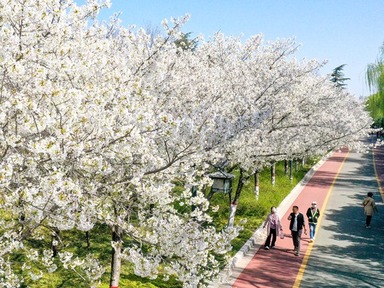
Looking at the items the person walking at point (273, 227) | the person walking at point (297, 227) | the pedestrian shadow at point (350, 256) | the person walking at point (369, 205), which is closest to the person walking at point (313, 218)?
the pedestrian shadow at point (350, 256)

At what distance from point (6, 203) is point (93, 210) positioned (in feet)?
3.67

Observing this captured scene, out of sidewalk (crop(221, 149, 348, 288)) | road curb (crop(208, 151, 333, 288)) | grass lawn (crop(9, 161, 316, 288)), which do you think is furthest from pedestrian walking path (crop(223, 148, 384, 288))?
grass lawn (crop(9, 161, 316, 288))

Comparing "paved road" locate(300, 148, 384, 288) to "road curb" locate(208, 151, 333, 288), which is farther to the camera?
"paved road" locate(300, 148, 384, 288)

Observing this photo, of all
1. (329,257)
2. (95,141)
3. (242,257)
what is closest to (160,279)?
(242,257)

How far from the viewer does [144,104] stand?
7.36m

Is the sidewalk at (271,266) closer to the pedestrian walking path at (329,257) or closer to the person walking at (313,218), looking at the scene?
the pedestrian walking path at (329,257)

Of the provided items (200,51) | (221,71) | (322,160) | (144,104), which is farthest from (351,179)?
(144,104)

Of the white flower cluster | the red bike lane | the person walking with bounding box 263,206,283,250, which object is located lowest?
the red bike lane

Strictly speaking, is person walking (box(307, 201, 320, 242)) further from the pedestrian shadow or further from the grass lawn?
the grass lawn

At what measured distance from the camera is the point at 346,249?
47.5ft

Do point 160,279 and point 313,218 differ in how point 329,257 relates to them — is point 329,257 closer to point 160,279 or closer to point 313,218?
point 313,218

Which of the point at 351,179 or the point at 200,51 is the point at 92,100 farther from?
the point at 351,179

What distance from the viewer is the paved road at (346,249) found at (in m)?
11.7

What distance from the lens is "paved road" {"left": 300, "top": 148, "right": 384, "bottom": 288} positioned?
11.7m
